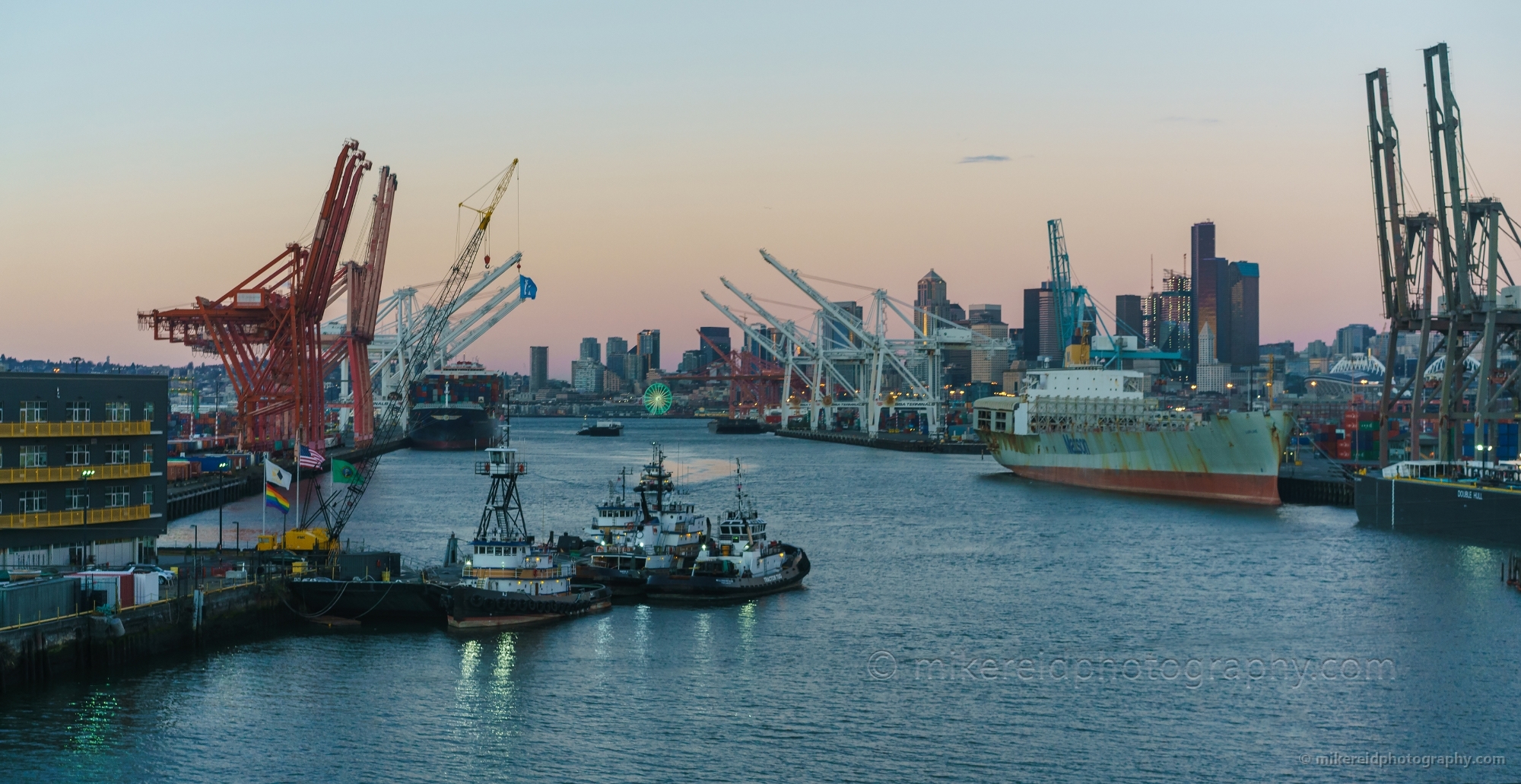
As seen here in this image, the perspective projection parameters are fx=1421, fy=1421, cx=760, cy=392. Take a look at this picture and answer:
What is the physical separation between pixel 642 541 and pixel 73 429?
15.4 m

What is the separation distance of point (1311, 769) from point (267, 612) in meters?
24.2

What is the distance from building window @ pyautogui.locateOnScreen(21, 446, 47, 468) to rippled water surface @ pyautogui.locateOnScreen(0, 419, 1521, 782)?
8.27 metres

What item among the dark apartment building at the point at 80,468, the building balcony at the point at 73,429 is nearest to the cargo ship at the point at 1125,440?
the dark apartment building at the point at 80,468

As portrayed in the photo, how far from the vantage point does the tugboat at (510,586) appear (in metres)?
34.7

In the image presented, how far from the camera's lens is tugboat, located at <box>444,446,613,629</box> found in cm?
3469

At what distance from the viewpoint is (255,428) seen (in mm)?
97875

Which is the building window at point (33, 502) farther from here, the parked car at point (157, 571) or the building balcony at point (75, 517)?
the parked car at point (157, 571)

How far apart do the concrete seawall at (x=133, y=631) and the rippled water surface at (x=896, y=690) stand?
0.64 meters

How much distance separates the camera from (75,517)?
119 ft

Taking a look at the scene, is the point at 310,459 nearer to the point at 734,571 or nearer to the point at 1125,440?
the point at 734,571

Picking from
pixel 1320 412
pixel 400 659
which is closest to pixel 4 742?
pixel 400 659

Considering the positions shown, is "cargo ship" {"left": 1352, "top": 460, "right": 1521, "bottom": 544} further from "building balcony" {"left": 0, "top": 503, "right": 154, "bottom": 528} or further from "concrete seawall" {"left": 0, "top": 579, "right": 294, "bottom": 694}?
"building balcony" {"left": 0, "top": 503, "right": 154, "bottom": 528}

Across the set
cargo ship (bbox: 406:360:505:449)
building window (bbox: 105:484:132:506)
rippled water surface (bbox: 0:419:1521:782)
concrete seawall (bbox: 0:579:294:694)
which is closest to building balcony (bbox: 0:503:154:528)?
building window (bbox: 105:484:132:506)

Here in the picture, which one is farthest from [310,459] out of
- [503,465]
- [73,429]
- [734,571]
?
[734,571]
